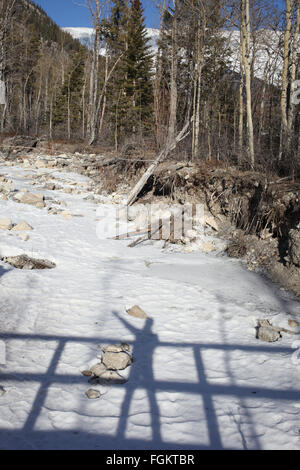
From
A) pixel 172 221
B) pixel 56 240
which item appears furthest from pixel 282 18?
pixel 56 240

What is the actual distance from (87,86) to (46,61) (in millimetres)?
6818

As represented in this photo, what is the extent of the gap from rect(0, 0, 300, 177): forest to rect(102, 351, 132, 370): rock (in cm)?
624

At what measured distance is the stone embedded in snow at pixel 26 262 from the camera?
5812 mm

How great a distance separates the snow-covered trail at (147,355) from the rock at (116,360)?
95mm

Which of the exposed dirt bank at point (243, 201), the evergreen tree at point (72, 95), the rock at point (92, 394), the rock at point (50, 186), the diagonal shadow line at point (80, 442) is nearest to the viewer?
the diagonal shadow line at point (80, 442)

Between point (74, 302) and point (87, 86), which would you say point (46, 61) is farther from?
point (74, 302)

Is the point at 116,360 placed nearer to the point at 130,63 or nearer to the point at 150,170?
the point at 150,170

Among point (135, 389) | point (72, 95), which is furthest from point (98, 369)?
point (72, 95)

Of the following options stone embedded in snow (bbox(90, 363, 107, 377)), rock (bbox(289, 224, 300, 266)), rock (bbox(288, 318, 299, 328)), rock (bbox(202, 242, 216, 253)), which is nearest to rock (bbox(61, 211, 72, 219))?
rock (bbox(202, 242, 216, 253))

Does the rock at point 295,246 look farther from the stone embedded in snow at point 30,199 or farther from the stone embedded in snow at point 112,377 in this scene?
the stone embedded in snow at point 30,199

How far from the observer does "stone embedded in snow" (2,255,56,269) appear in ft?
19.1

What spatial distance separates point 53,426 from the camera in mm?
2674

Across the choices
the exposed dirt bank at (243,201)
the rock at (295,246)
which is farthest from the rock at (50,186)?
the rock at (295,246)

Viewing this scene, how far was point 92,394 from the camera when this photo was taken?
3.08 metres
